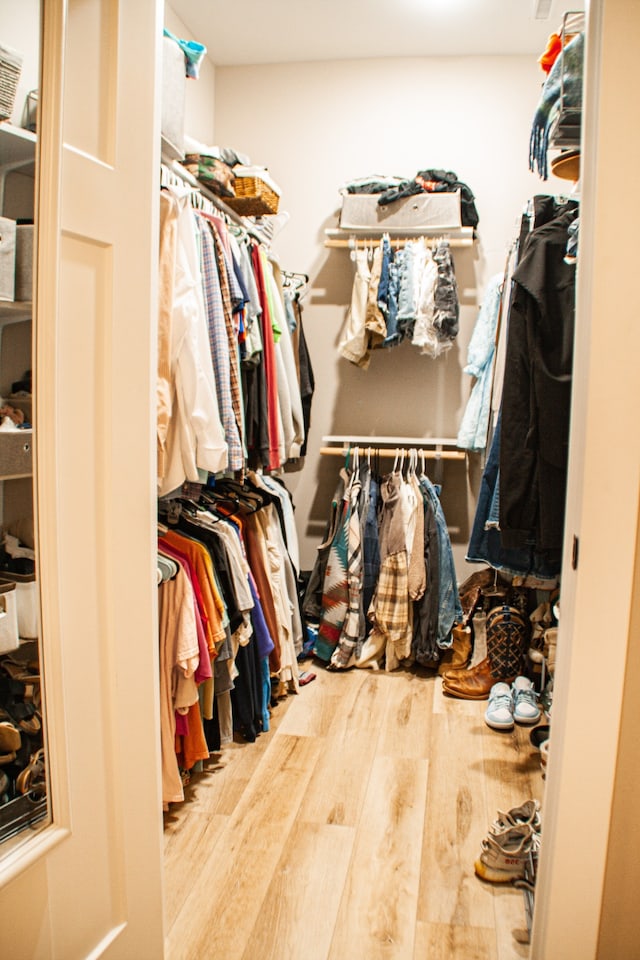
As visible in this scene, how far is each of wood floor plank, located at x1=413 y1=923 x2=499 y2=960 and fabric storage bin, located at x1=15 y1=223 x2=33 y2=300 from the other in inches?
61.0

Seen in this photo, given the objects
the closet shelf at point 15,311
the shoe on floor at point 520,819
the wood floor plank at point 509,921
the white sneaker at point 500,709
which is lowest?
the wood floor plank at point 509,921

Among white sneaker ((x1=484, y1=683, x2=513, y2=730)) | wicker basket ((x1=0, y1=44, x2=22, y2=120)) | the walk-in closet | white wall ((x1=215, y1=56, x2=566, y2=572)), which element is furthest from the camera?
white wall ((x1=215, y1=56, x2=566, y2=572))

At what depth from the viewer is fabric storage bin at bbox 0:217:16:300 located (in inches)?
43.9

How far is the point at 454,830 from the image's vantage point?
2055mm

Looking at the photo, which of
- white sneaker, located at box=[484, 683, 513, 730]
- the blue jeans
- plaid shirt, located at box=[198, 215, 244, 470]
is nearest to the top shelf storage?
plaid shirt, located at box=[198, 215, 244, 470]

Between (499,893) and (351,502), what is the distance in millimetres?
1830

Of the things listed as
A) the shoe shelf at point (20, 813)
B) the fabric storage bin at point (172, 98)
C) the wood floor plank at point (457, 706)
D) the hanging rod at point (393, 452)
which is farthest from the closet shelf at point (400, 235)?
the shoe shelf at point (20, 813)

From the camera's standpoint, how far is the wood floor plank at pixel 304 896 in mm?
1611

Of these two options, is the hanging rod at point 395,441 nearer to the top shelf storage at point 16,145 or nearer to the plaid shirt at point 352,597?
the plaid shirt at point 352,597

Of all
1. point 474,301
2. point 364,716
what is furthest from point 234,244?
point 364,716

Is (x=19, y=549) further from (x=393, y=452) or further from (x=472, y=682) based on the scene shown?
(x=393, y=452)

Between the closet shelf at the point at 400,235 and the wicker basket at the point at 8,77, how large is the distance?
8.10 feet

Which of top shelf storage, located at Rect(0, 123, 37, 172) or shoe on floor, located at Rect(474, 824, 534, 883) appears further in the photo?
shoe on floor, located at Rect(474, 824, 534, 883)

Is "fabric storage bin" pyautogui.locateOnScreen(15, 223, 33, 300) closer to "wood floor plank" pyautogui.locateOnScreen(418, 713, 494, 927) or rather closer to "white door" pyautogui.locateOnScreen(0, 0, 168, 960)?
"white door" pyautogui.locateOnScreen(0, 0, 168, 960)
